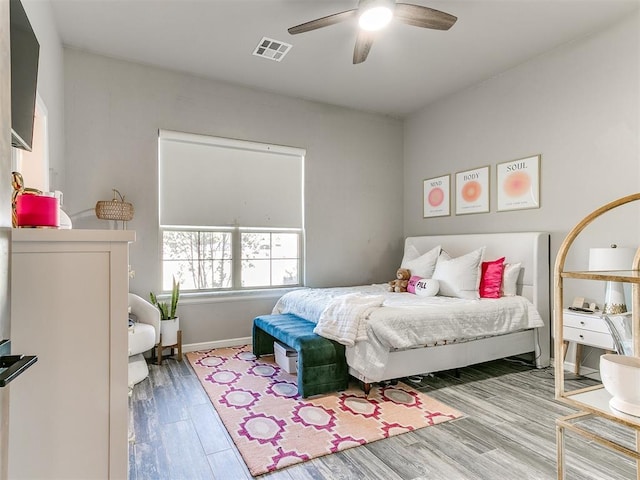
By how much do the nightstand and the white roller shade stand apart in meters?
2.99

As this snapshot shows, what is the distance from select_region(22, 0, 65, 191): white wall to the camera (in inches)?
96.3

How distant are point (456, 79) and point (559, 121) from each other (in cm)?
122

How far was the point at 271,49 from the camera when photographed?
3502mm

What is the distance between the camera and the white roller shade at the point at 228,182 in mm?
3914

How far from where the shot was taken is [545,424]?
2369 mm

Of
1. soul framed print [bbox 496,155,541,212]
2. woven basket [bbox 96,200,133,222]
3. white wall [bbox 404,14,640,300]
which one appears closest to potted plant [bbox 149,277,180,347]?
woven basket [bbox 96,200,133,222]

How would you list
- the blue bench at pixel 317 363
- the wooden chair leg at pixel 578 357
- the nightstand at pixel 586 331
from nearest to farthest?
the blue bench at pixel 317 363 → the nightstand at pixel 586 331 → the wooden chair leg at pixel 578 357

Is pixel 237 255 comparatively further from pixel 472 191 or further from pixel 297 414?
pixel 472 191

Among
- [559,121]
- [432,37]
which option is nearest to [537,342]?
[559,121]

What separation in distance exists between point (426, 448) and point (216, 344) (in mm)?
2677

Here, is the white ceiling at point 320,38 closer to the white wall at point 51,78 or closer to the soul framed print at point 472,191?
the white wall at point 51,78

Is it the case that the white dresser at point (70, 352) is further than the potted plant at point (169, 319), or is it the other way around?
the potted plant at point (169, 319)

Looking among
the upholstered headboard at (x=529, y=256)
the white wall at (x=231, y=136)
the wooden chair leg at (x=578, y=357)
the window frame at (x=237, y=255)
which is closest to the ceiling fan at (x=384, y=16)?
the white wall at (x=231, y=136)

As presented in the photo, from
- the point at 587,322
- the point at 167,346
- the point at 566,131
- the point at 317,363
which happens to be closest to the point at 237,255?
the point at 167,346
